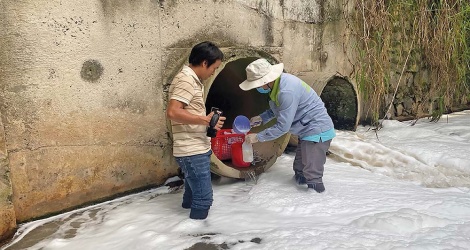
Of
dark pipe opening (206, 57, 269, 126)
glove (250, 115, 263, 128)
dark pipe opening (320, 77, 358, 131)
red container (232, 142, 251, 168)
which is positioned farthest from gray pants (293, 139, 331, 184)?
dark pipe opening (320, 77, 358, 131)

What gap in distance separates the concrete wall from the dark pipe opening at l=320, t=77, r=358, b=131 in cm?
136

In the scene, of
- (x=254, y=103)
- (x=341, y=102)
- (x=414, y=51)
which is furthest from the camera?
(x=414, y=51)

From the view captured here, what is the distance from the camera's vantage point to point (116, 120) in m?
3.14

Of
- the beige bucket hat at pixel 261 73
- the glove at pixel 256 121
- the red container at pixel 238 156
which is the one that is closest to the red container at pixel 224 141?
the red container at pixel 238 156

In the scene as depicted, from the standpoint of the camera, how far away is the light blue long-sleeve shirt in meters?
2.94

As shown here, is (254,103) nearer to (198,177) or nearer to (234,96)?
(234,96)

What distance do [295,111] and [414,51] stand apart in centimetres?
343

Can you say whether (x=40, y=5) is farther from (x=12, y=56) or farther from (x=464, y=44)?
(x=464, y=44)

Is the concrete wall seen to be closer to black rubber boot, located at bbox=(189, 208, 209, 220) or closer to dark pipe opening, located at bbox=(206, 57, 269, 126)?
dark pipe opening, located at bbox=(206, 57, 269, 126)

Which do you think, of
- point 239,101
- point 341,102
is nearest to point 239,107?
point 239,101

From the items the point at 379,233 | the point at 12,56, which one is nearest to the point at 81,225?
the point at 12,56

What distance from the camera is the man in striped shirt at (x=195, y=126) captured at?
2.52m

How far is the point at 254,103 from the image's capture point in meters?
4.09

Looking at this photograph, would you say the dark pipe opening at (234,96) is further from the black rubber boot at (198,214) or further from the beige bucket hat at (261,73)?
the black rubber boot at (198,214)
